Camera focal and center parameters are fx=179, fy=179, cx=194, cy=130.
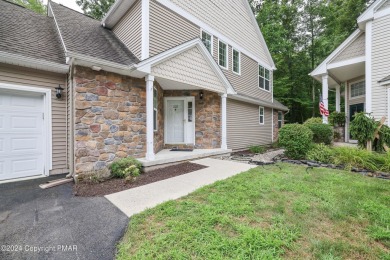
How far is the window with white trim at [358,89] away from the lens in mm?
9852

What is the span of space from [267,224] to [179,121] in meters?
5.97

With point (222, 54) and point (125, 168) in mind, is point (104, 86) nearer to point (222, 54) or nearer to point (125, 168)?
point (125, 168)

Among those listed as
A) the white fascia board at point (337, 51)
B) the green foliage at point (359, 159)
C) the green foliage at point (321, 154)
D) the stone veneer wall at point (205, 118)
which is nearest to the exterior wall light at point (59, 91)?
the stone veneer wall at point (205, 118)

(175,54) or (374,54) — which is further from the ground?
(374,54)

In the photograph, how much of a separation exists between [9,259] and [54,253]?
44 cm

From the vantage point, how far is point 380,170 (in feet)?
16.4

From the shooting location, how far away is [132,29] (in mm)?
6125

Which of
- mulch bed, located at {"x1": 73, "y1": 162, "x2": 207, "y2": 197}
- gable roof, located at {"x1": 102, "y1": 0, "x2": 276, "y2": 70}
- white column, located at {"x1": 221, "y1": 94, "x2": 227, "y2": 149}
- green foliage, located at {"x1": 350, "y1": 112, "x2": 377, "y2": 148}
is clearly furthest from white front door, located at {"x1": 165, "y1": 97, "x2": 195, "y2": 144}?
green foliage, located at {"x1": 350, "y1": 112, "x2": 377, "y2": 148}

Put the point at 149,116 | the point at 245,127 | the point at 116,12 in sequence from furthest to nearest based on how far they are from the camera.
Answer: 1. the point at 245,127
2. the point at 116,12
3. the point at 149,116

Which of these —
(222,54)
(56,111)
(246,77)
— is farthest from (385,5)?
(56,111)

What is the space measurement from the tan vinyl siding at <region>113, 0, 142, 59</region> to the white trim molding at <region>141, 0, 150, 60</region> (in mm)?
187

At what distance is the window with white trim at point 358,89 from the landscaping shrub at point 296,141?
243 inches

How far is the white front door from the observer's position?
7828mm

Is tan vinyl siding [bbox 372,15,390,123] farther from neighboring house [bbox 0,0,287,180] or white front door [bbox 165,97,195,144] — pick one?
white front door [bbox 165,97,195,144]
